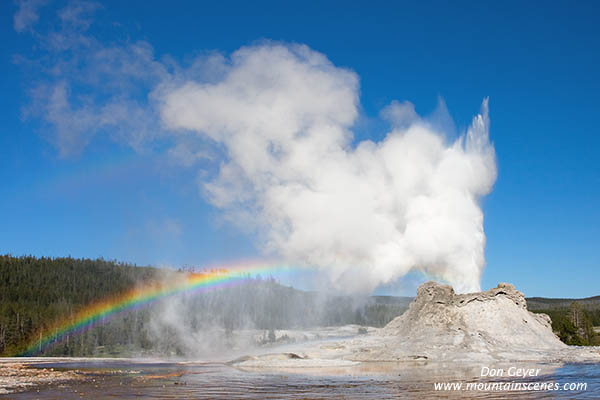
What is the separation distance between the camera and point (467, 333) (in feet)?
158

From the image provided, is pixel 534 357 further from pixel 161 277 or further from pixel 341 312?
pixel 161 277

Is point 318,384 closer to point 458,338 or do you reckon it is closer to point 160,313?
point 458,338

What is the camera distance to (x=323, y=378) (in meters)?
34.8

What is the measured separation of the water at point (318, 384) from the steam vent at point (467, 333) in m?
4.50

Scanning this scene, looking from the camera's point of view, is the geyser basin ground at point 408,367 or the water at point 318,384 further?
the geyser basin ground at point 408,367

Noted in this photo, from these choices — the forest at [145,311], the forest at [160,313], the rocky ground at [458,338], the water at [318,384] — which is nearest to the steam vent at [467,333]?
the rocky ground at [458,338]

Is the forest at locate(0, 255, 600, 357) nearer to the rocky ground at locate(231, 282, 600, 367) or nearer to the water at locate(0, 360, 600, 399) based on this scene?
the rocky ground at locate(231, 282, 600, 367)

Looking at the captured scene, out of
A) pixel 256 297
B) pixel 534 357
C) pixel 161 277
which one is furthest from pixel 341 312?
pixel 534 357

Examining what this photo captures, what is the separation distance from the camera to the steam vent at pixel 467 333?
149 feet

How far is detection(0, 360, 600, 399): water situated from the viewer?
85.5ft

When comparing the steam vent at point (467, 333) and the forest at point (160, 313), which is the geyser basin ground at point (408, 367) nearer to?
the steam vent at point (467, 333)

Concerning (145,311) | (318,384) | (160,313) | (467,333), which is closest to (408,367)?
(467,333)

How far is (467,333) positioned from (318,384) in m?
21.7

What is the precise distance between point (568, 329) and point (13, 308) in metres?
100
